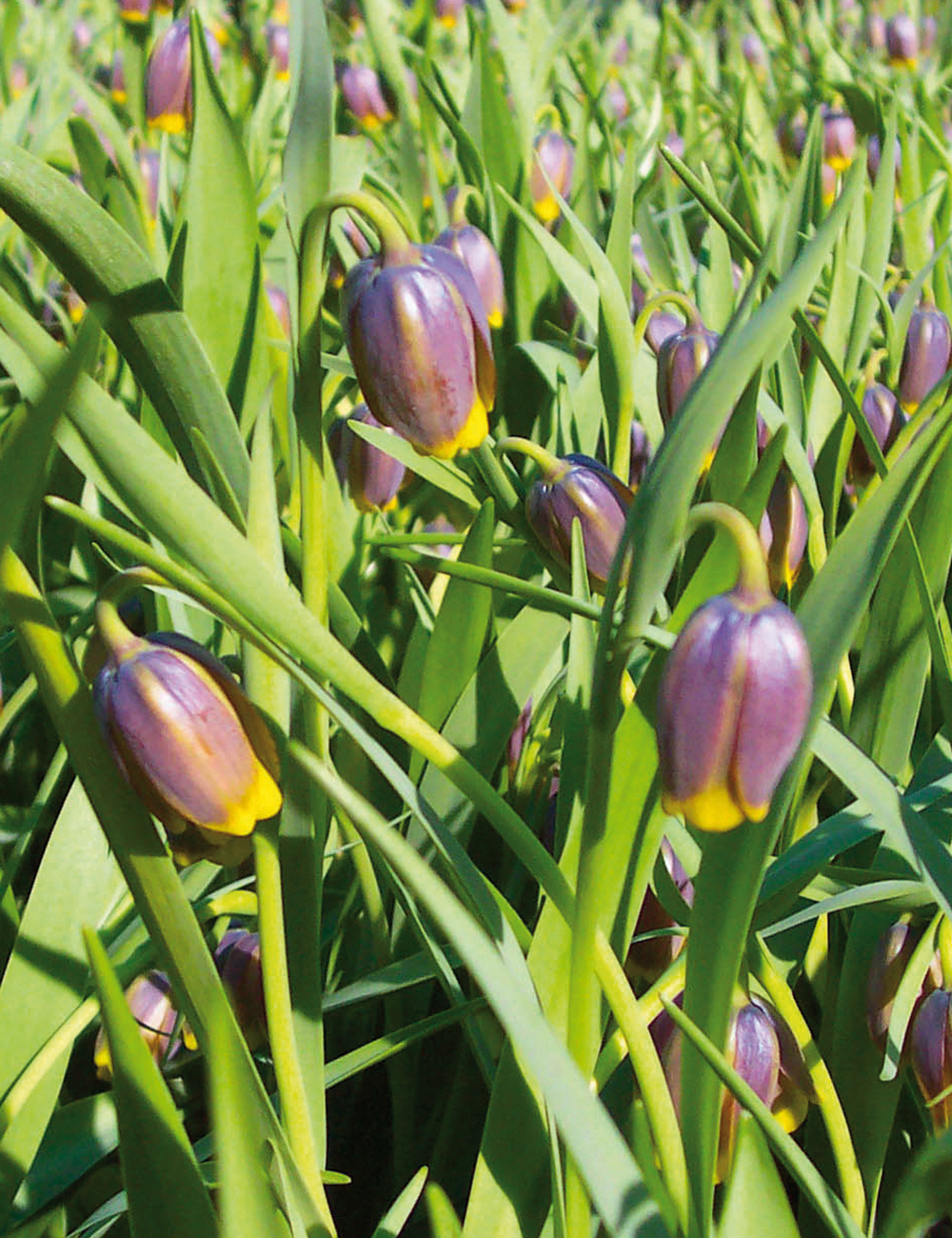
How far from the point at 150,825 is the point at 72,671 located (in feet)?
0.23

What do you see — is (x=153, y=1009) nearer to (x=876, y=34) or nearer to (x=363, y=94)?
(x=363, y=94)

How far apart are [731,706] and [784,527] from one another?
14.6 inches

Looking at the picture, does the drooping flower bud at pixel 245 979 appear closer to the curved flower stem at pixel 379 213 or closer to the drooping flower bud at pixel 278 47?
the curved flower stem at pixel 379 213

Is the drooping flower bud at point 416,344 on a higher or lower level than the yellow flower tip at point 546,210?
higher

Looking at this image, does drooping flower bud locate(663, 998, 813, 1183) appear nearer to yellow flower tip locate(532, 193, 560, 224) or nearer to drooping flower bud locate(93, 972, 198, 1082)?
drooping flower bud locate(93, 972, 198, 1082)

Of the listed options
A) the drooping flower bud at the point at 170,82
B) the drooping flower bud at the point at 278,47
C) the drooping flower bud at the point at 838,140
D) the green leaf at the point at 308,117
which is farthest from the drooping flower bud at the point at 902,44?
the green leaf at the point at 308,117

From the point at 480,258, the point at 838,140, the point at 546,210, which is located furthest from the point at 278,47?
the point at 480,258

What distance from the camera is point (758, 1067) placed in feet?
2.11

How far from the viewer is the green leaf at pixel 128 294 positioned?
606 millimetres

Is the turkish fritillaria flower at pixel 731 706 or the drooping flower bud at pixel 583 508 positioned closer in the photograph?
the turkish fritillaria flower at pixel 731 706

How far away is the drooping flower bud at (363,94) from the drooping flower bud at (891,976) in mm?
1882

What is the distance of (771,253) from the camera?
1.94ft

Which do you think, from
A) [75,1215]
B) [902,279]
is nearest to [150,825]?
[75,1215]

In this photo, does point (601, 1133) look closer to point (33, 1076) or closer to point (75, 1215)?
point (33, 1076)
